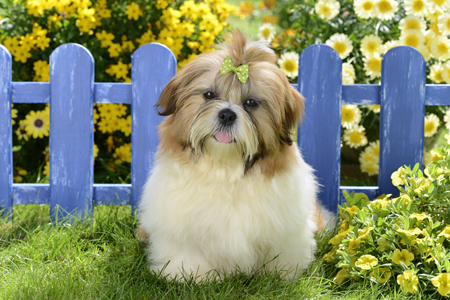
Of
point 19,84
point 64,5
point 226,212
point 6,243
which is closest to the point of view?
point 226,212

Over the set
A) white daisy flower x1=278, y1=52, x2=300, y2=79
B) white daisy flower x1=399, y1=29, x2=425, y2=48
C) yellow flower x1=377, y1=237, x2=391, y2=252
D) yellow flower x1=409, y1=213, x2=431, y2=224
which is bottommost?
yellow flower x1=377, y1=237, x2=391, y2=252

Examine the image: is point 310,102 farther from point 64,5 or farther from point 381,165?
point 64,5

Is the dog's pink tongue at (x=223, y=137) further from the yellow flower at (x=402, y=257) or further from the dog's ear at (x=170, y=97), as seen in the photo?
the yellow flower at (x=402, y=257)

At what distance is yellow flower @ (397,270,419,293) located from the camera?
220cm

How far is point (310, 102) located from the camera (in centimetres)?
305

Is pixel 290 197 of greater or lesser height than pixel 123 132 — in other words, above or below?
below

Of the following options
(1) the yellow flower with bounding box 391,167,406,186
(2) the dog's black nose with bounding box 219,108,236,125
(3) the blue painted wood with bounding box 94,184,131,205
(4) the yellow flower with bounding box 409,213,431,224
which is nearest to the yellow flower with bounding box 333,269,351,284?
(4) the yellow flower with bounding box 409,213,431,224

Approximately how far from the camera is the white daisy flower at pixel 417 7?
344 cm

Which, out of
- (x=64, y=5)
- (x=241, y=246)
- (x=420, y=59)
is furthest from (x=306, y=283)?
(x=64, y=5)

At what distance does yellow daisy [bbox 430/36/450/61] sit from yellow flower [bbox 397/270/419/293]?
1835mm

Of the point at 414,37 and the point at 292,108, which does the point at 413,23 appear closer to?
the point at 414,37

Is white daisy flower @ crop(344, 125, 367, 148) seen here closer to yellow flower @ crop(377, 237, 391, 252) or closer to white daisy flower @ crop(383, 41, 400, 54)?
white daisy flower @ crop(383, 41, 400, 54)

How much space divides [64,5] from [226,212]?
2.34 m

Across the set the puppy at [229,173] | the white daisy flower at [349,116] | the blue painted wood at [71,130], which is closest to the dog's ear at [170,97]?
the puppy at [229,173]
